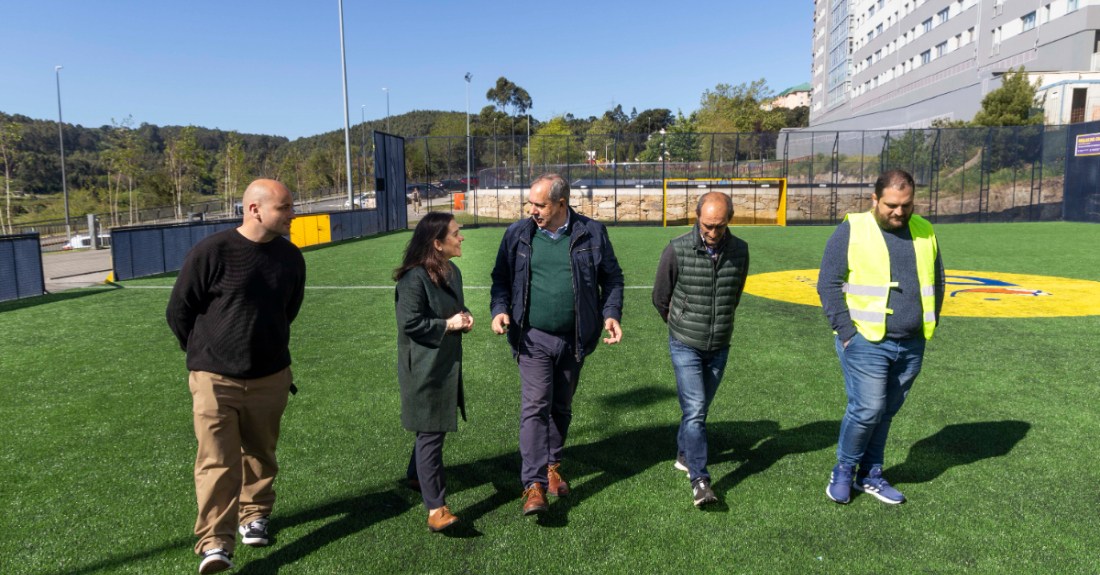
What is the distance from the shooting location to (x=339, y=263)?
1662cm

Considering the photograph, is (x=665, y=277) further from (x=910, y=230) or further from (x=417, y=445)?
(x=417, y=445)

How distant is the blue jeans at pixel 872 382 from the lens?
3.55 m

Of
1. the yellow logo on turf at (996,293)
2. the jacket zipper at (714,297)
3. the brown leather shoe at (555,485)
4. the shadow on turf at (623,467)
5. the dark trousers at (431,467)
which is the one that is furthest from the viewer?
the yellow logo on turf at (996,293)

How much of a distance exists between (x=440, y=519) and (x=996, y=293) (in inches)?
437

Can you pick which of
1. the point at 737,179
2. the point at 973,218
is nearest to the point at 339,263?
the point at 737,179

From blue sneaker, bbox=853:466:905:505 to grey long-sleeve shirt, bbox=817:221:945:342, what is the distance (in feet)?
3.06

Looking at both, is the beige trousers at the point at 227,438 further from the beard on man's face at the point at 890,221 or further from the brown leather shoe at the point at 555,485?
the beard on man's face at the point at 890,221

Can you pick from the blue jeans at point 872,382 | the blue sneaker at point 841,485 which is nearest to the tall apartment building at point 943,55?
the blue jeans at point 872,382

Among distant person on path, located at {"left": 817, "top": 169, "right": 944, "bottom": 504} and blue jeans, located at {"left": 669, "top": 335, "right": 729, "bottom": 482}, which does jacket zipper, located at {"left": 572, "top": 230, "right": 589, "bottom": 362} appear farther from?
distant person on path, located at {"left": 817, "top": 169, "right": 944, "bottom": 504}

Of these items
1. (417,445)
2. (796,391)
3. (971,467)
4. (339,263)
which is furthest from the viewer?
Answer: (339,263)

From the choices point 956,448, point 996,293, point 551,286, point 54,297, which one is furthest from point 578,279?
point 54,297

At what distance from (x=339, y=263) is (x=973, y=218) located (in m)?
29.7

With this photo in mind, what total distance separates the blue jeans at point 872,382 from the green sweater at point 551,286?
1556 mm

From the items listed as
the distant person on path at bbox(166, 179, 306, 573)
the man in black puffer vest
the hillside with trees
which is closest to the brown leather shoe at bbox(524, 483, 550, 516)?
the man in black puffer vest
